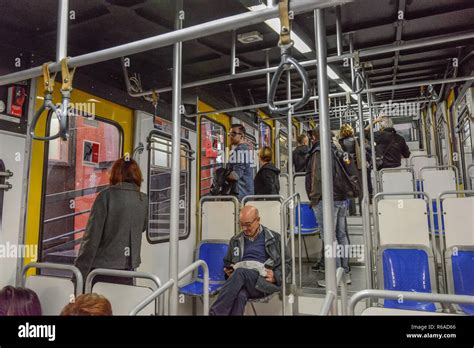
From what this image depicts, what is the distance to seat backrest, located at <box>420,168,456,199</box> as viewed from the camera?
498 cm

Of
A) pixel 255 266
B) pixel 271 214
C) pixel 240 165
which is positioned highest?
pixel 240 165

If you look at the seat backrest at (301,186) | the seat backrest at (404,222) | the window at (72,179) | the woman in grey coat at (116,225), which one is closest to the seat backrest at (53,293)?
the woman in grey coat at (116,225)

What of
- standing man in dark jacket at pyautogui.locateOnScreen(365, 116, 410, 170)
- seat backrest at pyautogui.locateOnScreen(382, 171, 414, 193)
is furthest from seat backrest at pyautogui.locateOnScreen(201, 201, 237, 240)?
standing man in dark jacket at pyautogui.locateOnScreen(365, 116, 410, 170)

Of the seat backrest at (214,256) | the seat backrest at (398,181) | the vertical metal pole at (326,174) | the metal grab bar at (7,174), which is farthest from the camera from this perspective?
the seat backrest at (398,181)

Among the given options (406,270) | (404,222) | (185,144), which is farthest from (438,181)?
(185,144)

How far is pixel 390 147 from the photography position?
5.79m

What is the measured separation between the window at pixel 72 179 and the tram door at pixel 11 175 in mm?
206

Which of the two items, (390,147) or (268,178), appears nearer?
(268,178)

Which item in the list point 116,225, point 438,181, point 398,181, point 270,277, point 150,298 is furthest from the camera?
point 398,181

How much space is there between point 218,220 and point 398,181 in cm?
337

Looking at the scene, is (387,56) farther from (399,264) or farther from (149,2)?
(149,2)

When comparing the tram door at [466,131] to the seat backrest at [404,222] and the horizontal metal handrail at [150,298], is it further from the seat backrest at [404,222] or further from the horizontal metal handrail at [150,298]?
the horizontal metal handrail at [150,298]

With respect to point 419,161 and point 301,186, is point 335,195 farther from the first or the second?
point 419,161

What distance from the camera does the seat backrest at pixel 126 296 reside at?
70.4 inches
